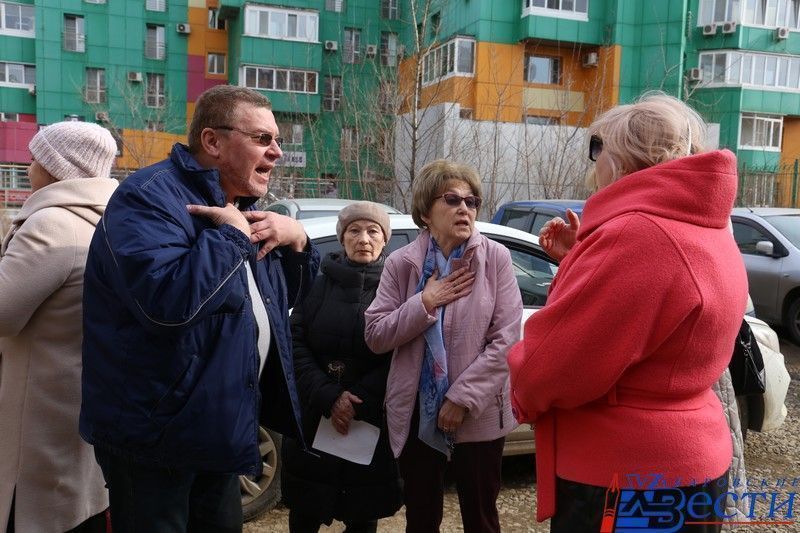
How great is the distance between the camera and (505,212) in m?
9.20

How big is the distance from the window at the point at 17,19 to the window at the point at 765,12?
28.6 meters

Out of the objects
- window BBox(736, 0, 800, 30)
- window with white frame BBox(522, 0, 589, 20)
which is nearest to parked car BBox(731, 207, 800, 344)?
window with white frame BBox(522, 0, 589, 20)

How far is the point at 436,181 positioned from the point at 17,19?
1282 inches

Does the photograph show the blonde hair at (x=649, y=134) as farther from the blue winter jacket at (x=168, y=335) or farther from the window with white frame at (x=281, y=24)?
the window with white frame at (x=281, y=24)

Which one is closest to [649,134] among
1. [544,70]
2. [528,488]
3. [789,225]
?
[528,488]

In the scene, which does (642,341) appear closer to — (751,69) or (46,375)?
(46,375)

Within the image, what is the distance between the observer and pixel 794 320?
352 inches

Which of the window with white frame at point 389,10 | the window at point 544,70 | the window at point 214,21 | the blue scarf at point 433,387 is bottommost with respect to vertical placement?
the blue scarf at point 433,387

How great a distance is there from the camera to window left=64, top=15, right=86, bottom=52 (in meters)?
28.6

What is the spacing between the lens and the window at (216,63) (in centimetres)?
3097

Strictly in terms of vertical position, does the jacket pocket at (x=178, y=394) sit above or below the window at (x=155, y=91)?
below

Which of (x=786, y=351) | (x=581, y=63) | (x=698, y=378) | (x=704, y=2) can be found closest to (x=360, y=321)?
(x=698, y=378)

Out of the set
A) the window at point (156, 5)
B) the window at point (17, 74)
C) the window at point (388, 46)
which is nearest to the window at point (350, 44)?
the window at point (388, 46)

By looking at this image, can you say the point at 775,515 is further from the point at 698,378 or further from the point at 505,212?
the point at 505,212
